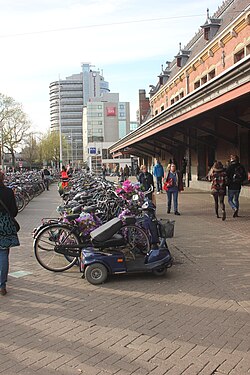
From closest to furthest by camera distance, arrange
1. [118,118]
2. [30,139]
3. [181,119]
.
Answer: [181,119]
[30,139]
[118,118]

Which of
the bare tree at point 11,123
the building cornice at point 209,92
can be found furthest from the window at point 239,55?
the bare tree at point 11,123

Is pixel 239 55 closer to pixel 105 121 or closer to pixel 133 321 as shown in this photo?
pixel 133 321

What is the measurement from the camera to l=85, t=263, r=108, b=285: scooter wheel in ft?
18.1

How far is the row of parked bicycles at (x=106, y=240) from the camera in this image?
18.4 feet

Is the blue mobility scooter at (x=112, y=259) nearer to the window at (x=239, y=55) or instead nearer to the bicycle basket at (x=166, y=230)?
the bicycle basket at (x=166, y=230)

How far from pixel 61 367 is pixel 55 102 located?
457 ft

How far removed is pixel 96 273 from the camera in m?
5.54

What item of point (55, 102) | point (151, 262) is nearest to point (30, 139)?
point (55, 102)

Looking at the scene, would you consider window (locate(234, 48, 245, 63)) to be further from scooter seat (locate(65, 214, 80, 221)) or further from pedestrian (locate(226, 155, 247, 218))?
scooter seat (locate(65, 214, 80, 221))

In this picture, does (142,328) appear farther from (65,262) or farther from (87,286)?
(65,262)

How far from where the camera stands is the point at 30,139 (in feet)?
250

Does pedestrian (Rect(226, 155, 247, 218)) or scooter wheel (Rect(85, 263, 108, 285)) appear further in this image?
pedestrian (Rect(226, 155, 247, 218))

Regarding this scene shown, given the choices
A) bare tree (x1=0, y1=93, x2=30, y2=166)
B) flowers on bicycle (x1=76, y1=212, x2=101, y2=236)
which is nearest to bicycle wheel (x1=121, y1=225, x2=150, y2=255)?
flowers on bicycle (x1=76, y1=212, x2=101, y2=236)

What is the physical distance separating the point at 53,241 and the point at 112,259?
1306 mm
